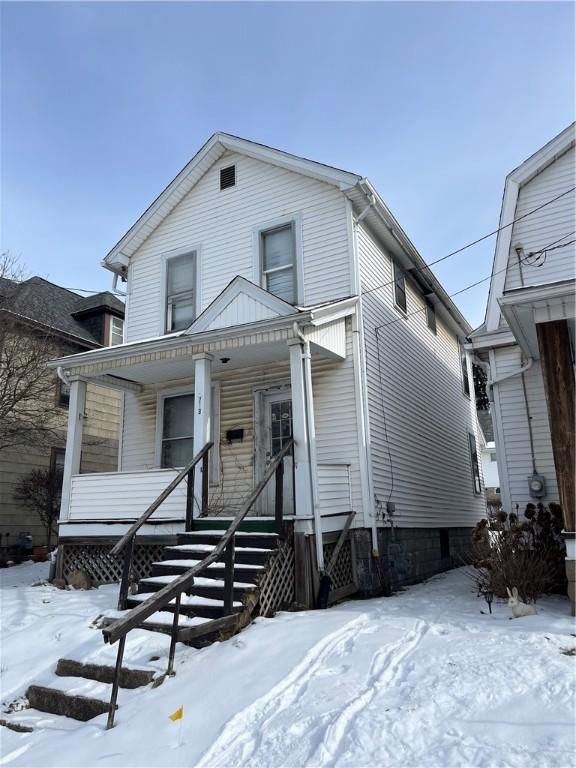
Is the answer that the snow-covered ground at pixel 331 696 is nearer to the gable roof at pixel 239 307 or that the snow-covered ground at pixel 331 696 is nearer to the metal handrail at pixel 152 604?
the metal handrail at pixel 152 604

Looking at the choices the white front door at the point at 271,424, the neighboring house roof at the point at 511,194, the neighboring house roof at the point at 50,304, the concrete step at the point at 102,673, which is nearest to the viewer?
the concrete step at the point at 102,673

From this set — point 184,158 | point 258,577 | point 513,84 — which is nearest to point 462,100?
point 513,84

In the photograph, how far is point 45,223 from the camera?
13125mm

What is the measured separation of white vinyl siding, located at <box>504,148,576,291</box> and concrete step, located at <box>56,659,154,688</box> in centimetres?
778

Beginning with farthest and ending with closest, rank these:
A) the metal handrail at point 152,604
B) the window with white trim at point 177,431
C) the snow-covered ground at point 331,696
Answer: the window with white trim at point 177,431 → the metal handrail at point 152,604 → the snow-covered ground at point 331,696

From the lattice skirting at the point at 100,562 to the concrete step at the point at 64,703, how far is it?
3.89 metres

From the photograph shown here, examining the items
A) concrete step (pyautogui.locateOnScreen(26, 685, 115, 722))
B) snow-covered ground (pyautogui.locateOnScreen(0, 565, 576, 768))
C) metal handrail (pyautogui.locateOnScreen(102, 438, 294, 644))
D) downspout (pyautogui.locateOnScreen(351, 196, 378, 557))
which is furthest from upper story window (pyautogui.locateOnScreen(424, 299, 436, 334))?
concrete step (pyautogui.locateOnScreen(26, 685, 115, 722))

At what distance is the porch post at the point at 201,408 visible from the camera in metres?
8.78

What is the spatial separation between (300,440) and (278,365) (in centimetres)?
296

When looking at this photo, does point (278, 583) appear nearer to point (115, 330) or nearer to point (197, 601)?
point (197, 601)

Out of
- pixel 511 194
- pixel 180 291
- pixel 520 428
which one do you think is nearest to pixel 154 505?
pixel 180 291

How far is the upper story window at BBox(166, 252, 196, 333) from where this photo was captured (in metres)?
12.0

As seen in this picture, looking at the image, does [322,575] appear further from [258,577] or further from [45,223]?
[45,223]

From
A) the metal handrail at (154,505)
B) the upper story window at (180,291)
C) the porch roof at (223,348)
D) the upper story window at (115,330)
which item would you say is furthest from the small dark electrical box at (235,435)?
the upper story window at (115,330)
